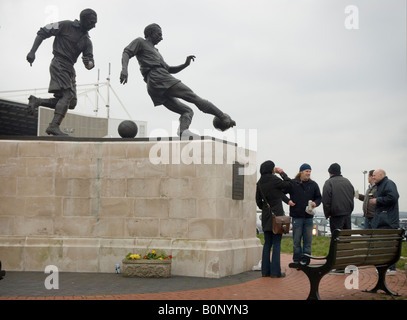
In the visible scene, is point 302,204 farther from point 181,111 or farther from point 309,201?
point 181,111

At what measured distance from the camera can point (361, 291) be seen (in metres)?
8.71

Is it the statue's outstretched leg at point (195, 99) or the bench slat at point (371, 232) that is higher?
the statue's outstretched leg at point (195, 99)

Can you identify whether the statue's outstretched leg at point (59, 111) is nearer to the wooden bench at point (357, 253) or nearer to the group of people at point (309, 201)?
the group of people at point (309, 201)

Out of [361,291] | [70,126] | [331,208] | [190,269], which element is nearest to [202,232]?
[190,269]

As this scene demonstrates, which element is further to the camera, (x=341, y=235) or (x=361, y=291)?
(x=361, y=291)

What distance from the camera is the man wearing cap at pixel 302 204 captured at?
11.3m

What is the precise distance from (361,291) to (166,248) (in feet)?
12.0

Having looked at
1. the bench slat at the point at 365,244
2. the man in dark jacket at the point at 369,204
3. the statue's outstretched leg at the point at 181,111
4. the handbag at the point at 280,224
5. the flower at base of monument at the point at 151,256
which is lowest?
the flower at base of monument at the point at 151,256

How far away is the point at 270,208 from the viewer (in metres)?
10.4

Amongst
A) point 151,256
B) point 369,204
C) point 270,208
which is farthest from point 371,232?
point 151,256

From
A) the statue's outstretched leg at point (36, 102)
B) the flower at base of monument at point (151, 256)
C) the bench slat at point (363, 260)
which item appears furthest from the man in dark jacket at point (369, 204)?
the statue's outstretched leg at point (36, 102)

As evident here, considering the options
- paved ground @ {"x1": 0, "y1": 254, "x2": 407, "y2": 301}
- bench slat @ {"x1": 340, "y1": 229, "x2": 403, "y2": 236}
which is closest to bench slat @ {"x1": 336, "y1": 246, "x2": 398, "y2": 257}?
bench slat @ {"x1": 340, "y1": 229, "x2": 403, "y2": 236}

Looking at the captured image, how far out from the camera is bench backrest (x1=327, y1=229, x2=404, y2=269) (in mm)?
7430

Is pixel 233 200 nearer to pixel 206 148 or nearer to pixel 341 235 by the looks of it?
pixel 206 148
